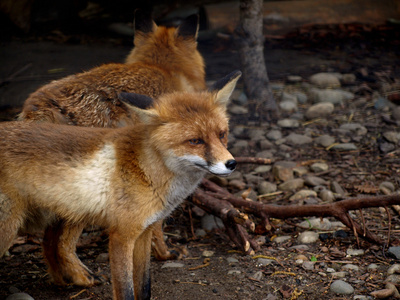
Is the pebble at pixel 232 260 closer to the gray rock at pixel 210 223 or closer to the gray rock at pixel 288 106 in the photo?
the gray rock at pixel 210 223

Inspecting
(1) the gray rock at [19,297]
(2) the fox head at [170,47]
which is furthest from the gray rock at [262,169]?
(1) the gray rock at [19,297]

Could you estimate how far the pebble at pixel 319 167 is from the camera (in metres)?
6.00

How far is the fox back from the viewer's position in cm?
433

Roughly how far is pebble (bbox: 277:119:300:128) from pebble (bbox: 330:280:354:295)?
3.53 m

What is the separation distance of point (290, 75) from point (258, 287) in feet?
17.2

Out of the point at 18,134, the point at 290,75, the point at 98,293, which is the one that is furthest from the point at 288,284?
the point at 290,75

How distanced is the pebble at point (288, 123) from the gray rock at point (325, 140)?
515 mm

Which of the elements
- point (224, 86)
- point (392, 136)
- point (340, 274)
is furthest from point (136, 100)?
point (392, 136)

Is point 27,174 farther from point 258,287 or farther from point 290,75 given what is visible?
point 290,75

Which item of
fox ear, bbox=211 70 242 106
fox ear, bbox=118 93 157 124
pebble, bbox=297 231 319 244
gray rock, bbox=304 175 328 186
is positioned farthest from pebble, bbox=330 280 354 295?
fox ear, bbox=118 93 157 124

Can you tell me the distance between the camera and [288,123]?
7156 mm

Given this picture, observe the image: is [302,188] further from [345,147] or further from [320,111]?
[320,111]

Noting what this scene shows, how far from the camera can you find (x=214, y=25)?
8.74m

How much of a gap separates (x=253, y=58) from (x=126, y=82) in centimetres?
315
